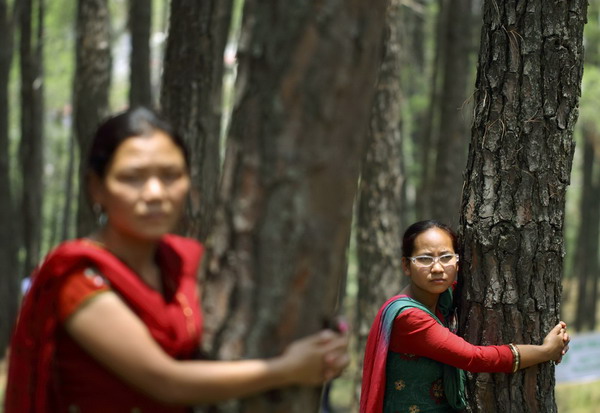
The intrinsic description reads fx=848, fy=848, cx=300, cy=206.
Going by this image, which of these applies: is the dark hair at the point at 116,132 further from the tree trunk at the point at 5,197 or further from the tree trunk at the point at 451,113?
the tree trunk at the point at 5,197

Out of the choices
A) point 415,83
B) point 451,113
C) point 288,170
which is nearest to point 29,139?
point 451,113

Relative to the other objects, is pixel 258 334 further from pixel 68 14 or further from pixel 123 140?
pixel 68 14

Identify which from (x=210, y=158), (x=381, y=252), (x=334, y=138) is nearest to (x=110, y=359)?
(x=334, y=138)

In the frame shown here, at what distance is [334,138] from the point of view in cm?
228

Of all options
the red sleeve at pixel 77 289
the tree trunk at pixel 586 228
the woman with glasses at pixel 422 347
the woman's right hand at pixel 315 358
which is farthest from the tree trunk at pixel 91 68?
the tree trunk at pixel 586 228

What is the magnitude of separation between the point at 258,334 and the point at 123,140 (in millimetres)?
643

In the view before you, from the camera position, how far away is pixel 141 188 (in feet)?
7.57

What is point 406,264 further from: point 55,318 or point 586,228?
point 586,228

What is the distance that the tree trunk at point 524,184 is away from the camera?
12.9ft

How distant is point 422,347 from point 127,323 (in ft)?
6.57

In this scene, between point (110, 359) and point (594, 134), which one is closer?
point (110, 359)

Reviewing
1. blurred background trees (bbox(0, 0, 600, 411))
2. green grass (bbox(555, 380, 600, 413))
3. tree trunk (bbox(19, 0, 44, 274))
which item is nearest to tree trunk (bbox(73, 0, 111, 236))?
blurred background trees (bbox(0, 0, 600, 411))

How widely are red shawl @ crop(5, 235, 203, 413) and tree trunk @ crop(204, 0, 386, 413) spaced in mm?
113

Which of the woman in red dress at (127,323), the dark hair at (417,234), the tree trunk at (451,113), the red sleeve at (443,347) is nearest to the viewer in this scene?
the woman in red dress at (127,323)
